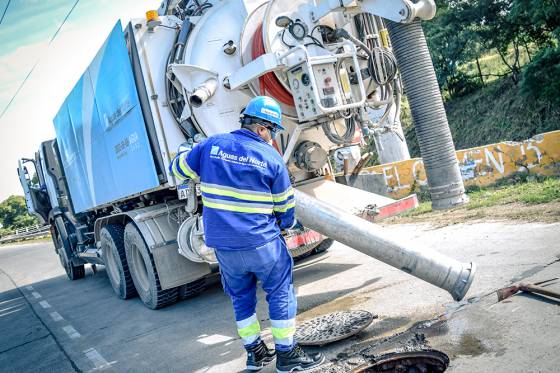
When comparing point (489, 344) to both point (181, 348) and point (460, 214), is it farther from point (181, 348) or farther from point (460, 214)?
point (460, 214)

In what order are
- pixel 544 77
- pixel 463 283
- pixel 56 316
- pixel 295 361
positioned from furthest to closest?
pixel 544 77, pixel 56 316, pixel 463 283, pixel 295 361

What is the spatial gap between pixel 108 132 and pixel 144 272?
181 centimetres

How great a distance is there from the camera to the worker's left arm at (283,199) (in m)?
3.36

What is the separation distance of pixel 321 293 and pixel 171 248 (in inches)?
67.5

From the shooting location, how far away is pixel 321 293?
16.7ft

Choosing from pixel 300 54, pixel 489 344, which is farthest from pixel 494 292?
pixel 300 54

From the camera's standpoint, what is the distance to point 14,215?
5116 cm

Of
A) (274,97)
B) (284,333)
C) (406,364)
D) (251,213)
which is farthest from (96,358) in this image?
(406,364)

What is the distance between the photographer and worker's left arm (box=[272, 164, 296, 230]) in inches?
132

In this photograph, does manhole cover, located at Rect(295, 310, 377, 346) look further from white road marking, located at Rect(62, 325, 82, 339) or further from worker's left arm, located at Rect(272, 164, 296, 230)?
white road marking, located at Rect(62, 325, 82, 339)

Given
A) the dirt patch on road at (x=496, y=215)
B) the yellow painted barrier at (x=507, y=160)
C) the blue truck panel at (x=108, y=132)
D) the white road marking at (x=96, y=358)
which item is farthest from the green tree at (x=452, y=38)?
the white road marking at (x=96, y=358)

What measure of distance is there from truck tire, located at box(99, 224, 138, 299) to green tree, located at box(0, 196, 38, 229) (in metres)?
46.7

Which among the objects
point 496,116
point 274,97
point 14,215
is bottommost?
point 496,116

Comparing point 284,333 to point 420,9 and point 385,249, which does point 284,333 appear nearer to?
point 385,249
